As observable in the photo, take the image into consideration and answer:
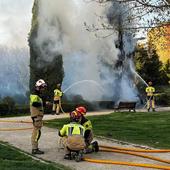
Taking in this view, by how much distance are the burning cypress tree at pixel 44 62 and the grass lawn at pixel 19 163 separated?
18.0 meters

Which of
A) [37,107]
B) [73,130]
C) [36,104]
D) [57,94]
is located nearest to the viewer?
[73,130]

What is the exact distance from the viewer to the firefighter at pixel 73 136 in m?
10.5

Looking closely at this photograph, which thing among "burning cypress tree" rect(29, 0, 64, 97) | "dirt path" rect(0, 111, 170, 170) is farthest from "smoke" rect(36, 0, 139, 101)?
"dirt path" rect(0, 111, 170, 170)

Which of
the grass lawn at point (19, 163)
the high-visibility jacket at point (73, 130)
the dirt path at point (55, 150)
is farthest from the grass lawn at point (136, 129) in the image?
the grass lawn at point (19, 163)

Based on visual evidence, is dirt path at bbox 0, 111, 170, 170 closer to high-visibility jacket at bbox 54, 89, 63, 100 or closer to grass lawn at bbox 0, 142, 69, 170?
grass lawn at bbox 0, 142, 69, 170

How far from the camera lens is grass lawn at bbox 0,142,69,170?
934cm

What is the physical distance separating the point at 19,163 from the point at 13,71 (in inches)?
1388

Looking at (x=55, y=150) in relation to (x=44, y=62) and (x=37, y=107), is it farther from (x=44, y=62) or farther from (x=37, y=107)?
(x=44, y=62)

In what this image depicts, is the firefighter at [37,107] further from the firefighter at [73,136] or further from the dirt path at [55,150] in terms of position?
the firefighter at [73,136]

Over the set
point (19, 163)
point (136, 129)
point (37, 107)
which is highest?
point (37, 107)

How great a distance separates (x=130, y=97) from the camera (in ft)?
112

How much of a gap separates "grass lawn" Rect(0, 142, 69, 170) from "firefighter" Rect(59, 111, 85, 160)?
724 mm

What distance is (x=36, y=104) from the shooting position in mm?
11398

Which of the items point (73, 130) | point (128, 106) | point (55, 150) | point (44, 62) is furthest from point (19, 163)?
point (44, 62)
